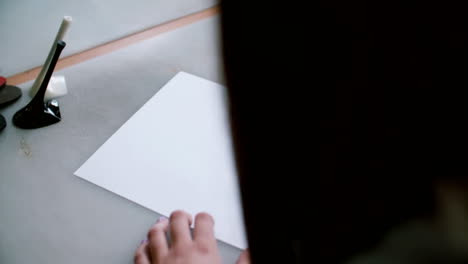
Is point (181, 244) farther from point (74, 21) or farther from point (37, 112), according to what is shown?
point (74, 21)

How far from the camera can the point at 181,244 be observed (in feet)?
1.53

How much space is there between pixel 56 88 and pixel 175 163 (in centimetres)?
29

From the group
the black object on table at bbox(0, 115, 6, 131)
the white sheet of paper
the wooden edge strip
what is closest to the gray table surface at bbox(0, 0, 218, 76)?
the wooden edge strip

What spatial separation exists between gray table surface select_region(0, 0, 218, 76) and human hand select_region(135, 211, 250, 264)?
49cm

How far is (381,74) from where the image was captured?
171 mm

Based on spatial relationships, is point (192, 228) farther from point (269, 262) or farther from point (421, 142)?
point (421, 142)

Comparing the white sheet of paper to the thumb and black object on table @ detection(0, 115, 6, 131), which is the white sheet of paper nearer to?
the thumb

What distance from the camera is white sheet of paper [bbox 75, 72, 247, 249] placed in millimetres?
539

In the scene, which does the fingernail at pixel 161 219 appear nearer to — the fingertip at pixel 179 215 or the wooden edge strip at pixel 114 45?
the fingertip at pixel 179 215

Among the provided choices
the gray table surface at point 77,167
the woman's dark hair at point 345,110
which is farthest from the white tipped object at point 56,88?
the woman's dark hair at point 345,110

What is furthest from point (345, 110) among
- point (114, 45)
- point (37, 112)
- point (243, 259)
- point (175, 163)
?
point (114, 45)

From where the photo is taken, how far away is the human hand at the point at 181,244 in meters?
0.45

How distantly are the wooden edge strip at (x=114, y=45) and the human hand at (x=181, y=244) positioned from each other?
38 cm

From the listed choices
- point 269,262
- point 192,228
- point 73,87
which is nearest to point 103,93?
point 73,87
